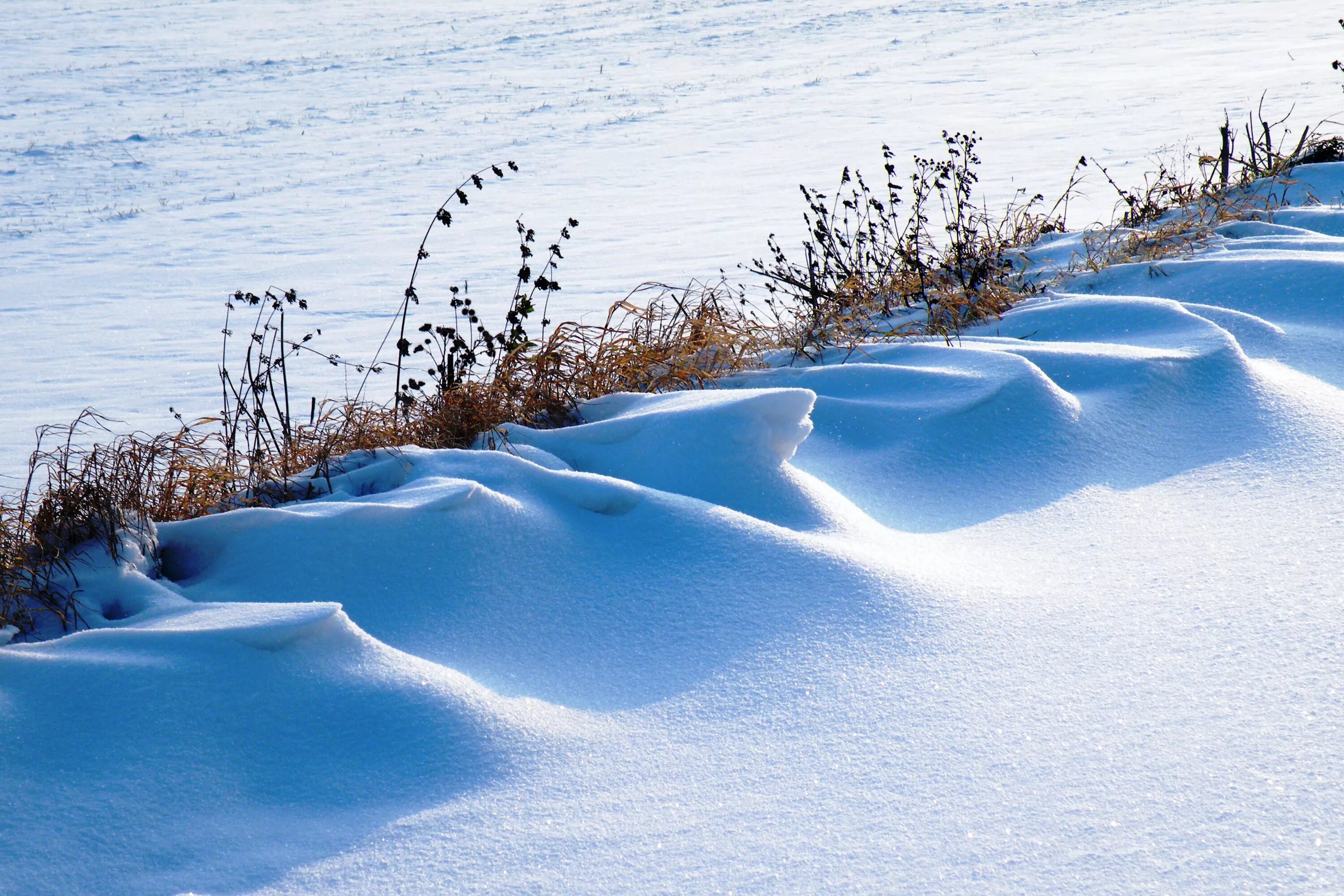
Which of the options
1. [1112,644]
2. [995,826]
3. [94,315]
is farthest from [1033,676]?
[94,315]

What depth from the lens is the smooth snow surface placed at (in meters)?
7.38

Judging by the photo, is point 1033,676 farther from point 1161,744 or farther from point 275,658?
point 275,658

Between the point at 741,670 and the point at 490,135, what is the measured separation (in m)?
12.3

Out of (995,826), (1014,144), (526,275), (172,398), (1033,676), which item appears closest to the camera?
(995,826)

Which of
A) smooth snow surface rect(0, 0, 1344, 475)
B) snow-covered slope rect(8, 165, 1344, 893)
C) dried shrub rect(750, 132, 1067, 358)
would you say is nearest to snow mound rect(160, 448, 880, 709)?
snow-covered slope rect(8, 165, 1344, 893)

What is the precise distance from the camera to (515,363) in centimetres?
370

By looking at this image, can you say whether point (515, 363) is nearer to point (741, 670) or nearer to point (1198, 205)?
point (741, 670)

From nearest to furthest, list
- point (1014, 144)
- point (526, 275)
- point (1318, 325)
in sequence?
point (526, 275) < point (1318, 325) < point (1014, 144)

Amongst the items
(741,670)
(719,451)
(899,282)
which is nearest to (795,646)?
(741,670)

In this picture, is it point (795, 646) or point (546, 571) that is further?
point (546, 571)

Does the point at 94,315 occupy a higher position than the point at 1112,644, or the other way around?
the point at 94,315

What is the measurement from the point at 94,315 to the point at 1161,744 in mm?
7084

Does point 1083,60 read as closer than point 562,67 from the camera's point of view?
Yes

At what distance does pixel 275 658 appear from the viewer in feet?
7.04
